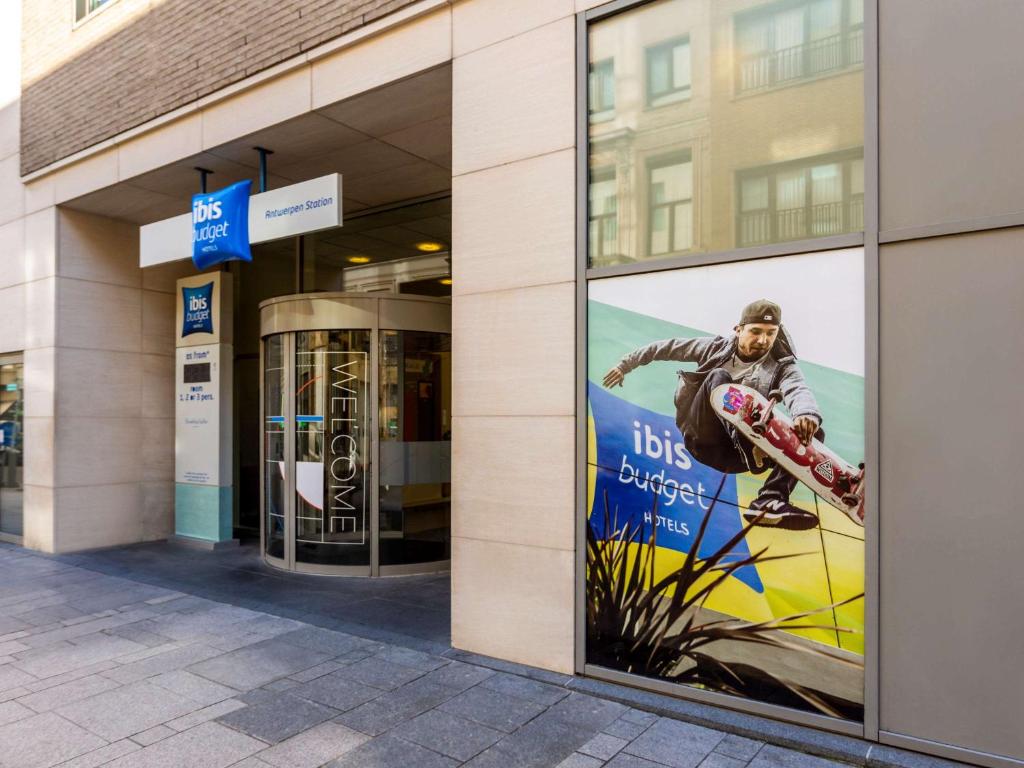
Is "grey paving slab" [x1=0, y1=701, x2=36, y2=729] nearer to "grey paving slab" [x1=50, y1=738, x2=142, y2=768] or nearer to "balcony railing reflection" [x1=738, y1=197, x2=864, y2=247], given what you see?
"grey paving slab" [x1=50, y1=738, x2=142, y2=768]

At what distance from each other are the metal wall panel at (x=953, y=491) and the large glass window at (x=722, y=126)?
65cm

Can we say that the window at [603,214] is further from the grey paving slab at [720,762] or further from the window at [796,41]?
the grey paving slab at [720,762]

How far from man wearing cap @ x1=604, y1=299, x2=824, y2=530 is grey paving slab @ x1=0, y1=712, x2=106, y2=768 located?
399cm

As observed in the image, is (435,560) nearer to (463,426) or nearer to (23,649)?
(463,426)

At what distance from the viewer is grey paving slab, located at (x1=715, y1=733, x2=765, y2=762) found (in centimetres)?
393

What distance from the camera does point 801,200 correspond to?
14.3 feet

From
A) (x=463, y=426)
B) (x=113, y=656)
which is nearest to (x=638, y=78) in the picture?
(x=463, y=426)

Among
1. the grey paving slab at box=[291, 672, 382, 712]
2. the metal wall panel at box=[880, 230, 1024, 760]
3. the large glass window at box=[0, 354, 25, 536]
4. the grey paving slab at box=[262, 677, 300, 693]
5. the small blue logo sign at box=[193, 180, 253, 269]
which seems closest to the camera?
the metal wall panel at box=[880, 230, 1024, 760]

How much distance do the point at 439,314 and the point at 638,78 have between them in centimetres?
399

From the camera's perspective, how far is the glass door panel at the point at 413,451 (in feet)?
26.7

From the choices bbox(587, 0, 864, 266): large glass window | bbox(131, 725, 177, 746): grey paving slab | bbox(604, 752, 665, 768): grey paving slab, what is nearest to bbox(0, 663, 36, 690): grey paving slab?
bbox(131, 725, 177, 746): grey paving slab

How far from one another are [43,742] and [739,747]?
13.0ft

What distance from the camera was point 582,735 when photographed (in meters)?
4.21

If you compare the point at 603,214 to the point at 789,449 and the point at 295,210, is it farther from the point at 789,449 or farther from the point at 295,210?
the point at 295,210
